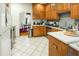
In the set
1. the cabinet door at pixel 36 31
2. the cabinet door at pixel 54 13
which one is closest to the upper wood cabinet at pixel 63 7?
the cabinet door at pixel 54 13

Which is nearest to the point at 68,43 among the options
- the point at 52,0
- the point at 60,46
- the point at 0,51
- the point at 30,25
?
the point at 60,46

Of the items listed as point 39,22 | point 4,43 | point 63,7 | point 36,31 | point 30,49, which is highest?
point 63,7

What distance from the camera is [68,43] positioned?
1457 millimetres

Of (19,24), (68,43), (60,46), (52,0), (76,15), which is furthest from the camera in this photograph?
(19,24)

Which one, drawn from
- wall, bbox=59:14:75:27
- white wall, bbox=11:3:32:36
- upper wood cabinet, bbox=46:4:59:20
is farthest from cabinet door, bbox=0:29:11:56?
white wall, bbox=11:3:32:36

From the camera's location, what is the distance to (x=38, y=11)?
6410 mm

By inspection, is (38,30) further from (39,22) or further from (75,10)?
(75,10)

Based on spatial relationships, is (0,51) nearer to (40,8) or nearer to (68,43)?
(68,43)

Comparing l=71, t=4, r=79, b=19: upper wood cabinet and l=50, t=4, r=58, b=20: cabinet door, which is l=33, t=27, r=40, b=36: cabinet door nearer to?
l=50, t=4, r=58, b=20: cabinet door

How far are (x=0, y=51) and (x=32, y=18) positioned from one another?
5012 millimetres


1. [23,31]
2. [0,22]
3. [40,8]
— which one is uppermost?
[40,8]

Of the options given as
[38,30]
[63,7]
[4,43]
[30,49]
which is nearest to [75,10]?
[63,7]

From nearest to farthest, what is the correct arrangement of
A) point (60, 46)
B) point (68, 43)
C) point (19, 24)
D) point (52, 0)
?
point (52, 0) → point (68, 43) → point (60, 46) → point (19, 24)

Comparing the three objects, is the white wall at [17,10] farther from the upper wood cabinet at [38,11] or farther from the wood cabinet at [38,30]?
the wood cabinet at [38,30]
